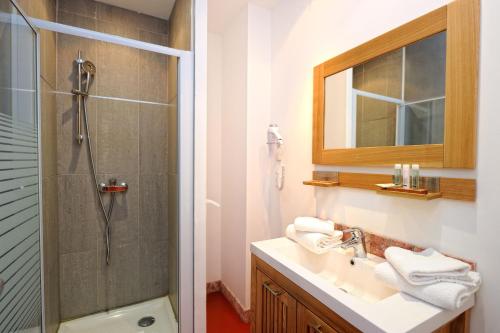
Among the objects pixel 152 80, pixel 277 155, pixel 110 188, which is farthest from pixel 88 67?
pixel 277 155

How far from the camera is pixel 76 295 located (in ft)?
5.90

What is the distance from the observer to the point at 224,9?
1970 mm

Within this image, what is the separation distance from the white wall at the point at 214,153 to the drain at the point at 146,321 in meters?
0.61

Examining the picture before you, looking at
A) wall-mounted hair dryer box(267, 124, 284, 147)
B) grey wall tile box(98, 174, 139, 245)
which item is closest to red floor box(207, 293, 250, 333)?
grey wall tile box(98, 174, 139, 245)

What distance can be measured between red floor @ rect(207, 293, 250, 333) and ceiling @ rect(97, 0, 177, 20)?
2537 millimetres

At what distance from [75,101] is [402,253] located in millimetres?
2216

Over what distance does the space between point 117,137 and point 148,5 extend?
41.9 inches

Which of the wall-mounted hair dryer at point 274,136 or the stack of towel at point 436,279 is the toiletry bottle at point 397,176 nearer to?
the stack of towel at point 436,279

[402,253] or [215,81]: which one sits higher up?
[215,81]

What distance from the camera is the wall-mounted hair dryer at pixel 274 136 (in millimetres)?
1751

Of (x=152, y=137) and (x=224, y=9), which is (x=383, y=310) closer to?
(x=152, y=137)

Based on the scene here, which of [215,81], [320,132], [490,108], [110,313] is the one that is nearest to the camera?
[490,108]

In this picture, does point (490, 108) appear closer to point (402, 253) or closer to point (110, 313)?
point (402, 253)

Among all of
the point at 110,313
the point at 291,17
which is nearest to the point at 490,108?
the point at 291,17
